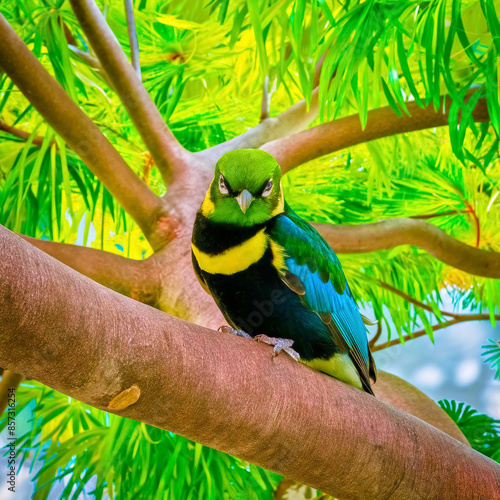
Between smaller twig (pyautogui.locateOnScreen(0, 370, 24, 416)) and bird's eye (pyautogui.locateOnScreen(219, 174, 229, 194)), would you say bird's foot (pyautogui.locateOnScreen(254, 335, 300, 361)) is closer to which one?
bird's eye (pyautogui.locateOnScreen(219, 174, 229, 194))

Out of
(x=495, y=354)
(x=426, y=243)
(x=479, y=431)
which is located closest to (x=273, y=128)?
(x=426, y=243)

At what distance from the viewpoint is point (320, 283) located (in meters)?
0.57

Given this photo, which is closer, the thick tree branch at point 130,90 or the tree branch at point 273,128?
the thick tree branch at point 130,90

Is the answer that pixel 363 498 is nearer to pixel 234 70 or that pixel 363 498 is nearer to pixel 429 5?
pixel 429 5

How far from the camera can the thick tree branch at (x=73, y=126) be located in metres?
0.73

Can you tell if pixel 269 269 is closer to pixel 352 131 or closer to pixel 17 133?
pixel 352 131

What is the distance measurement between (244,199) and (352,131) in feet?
1.41

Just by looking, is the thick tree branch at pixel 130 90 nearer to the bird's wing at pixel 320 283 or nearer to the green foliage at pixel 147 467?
the bird's wing at pixel 320 283

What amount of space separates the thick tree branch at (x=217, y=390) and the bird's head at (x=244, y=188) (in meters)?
0.13

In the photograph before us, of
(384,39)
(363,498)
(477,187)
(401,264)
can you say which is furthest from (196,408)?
(401,264)

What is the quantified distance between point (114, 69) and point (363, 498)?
654 mm

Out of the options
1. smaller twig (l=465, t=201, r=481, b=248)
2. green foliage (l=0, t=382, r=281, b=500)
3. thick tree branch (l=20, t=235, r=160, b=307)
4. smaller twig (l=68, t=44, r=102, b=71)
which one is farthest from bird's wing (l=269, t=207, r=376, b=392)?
smaller twig (l=465, t=201, r=481, b=248)

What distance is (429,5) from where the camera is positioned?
0.67 metres

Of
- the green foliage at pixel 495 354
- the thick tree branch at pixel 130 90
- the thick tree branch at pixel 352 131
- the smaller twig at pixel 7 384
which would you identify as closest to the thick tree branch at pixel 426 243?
the thick tree branch at pixel 352 131
